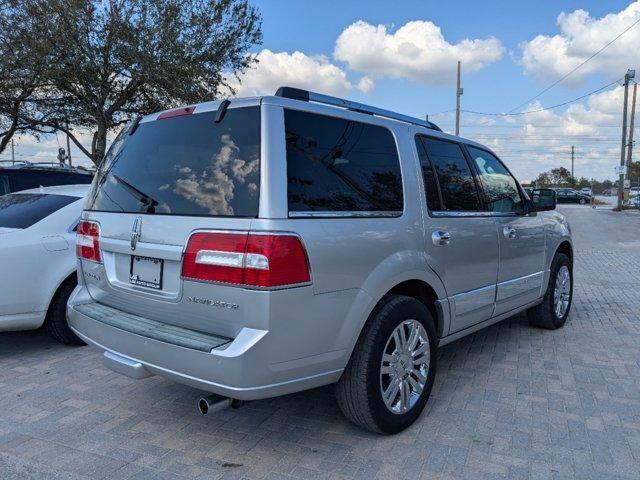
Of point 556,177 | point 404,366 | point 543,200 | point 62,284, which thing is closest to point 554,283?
point 543,200

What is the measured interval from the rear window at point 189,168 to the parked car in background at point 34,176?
506 cm

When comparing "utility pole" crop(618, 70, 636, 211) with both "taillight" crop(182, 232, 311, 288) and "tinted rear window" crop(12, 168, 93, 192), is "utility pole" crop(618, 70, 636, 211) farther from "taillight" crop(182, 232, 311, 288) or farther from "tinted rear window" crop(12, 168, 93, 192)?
"taillight" crop(182, 232, 311, 288)

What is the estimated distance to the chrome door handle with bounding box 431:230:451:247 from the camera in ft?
11.4

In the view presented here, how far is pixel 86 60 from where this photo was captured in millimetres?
15641

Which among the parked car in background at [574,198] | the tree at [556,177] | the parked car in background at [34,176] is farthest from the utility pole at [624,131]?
the tree at [556,177]

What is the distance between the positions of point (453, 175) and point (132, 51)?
14002mm

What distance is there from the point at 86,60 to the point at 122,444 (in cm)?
1517

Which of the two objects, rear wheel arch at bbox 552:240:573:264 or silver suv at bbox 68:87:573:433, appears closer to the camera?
silver suv at bbox 68:87:573:433

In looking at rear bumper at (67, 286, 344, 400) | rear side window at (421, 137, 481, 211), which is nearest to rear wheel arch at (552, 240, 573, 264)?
rear side window at (421, 137, 481, 211)

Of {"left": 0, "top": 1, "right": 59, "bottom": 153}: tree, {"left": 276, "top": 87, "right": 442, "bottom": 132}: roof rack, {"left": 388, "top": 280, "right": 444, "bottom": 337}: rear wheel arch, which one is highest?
{"left": 0, "top": 1, "right": 59, "bottom": 153}: tree

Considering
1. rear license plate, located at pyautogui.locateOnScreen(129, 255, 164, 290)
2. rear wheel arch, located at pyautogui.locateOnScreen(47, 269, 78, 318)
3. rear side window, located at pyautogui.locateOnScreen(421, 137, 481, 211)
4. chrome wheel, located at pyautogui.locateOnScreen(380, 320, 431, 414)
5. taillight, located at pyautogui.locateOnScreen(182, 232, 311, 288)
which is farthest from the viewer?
rear wheel arch, located at pyautogui.locateOnScreen(47, 269, 78, 318)

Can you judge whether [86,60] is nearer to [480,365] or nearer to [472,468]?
[480,365]

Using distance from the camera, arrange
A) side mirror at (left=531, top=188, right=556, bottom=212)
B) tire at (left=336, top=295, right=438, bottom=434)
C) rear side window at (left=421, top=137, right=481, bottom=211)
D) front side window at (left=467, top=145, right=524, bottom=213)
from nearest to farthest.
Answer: tire at (left=336, top=295, right=438, bottom=434)
rear side window at (left=421, top=137, right=481, bottom=211)
front side window at (left=467, top=145, right=524, bottom=213)
side mirror at (left=531, top=188, right=556, bottom=212)

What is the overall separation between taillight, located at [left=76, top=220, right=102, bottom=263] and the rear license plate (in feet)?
1.34
